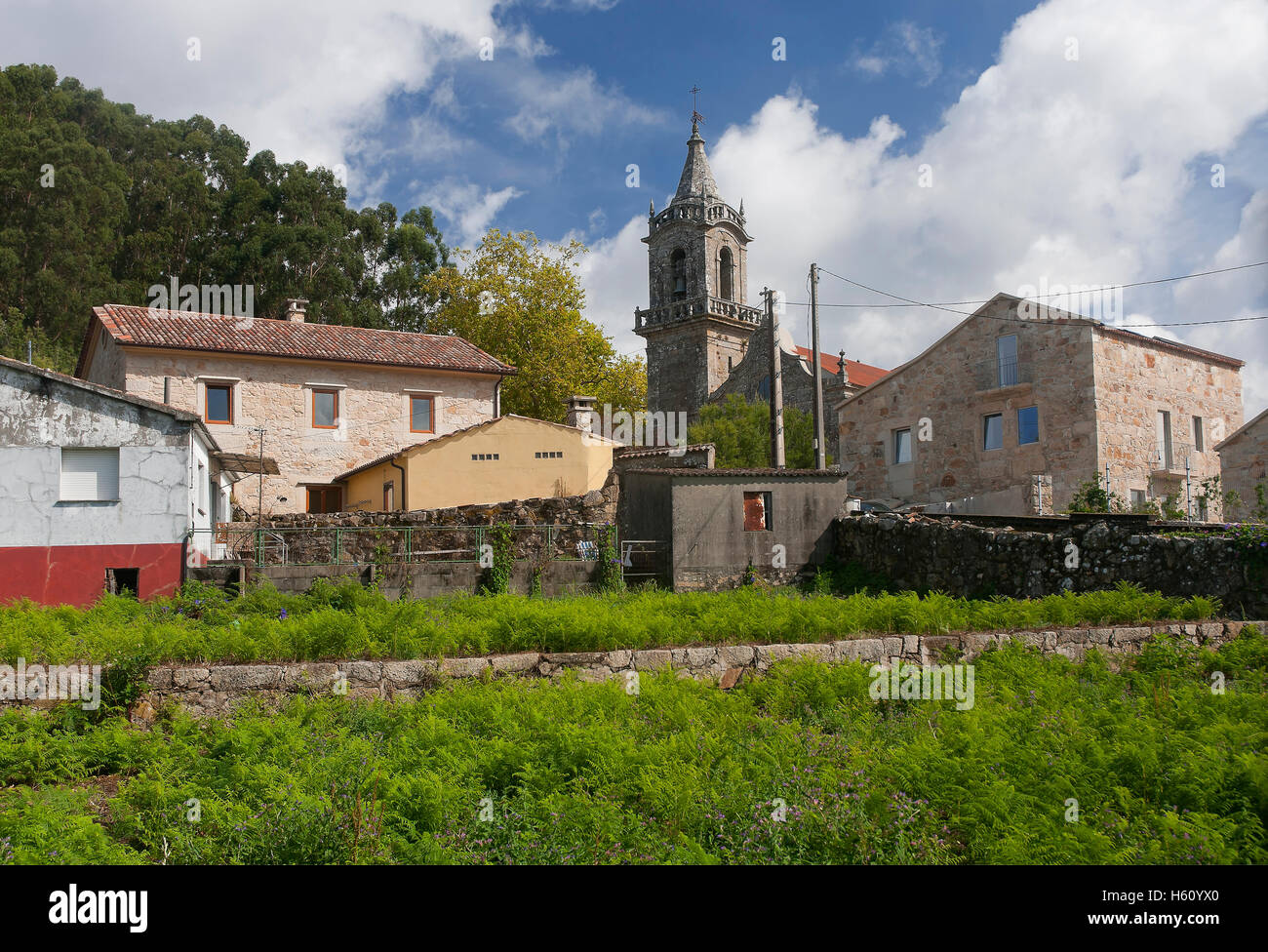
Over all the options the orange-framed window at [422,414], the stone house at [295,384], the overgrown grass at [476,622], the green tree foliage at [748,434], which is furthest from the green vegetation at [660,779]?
the green tree foliage at [748,434]

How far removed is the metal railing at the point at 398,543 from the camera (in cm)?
1938

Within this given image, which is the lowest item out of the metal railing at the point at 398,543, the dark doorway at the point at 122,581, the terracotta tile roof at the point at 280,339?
the dark doorway at the point at 122,581

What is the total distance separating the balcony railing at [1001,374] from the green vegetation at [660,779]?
1916cm

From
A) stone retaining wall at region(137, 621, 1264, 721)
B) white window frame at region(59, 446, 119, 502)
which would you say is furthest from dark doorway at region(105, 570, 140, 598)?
stone retaining wall at region(137, 621, 1264, 721)

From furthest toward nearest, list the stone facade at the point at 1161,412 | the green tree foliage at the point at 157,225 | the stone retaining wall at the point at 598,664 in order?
the green tree foliage at the point at 157,225 < the stone facade at the point at 1161,412 < the stone retaining wall at the point at 598,664

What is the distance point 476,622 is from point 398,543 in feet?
29.6

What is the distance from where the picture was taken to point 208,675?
10.5 metres

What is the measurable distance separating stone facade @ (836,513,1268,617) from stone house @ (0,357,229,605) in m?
14.1

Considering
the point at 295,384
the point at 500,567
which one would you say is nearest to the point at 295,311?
the point at 295,384

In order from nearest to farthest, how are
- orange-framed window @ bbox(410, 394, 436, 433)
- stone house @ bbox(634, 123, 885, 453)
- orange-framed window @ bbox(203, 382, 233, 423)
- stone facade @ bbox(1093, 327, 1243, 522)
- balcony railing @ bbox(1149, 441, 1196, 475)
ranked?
stone facade @ bbox(1093, 327, 1243, 522) → balcony railing @ bbox(1149, 441, 1196, 475) → orange-framed window @ bbox(203, 382, 233, 423) → orange-framed window @ bbox(410, 394, 436, 433) → stone house @ bbox(634, 123, 885, 453)

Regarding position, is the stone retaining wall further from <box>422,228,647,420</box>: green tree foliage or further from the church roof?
the church roof

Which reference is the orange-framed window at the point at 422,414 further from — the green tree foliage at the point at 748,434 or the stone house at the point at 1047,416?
the stone house at the point at 1047,416

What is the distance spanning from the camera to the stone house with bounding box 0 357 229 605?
16.0 m
